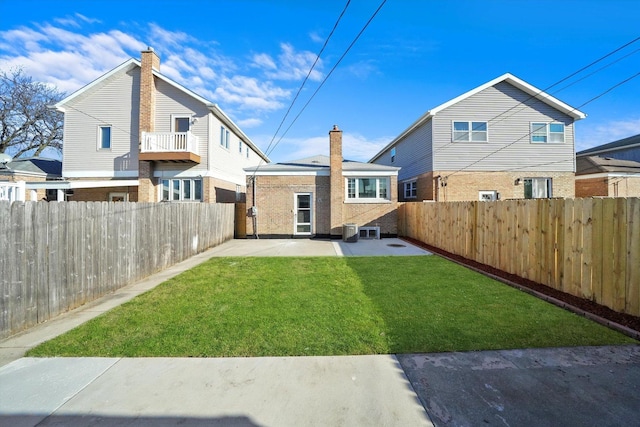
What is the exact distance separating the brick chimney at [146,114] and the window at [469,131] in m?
17.4

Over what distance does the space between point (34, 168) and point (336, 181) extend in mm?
18862

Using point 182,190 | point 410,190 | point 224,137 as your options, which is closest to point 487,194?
point 410,190

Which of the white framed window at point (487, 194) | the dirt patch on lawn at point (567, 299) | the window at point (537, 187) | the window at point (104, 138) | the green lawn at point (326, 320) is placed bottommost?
the green lawn at point (326, 320)

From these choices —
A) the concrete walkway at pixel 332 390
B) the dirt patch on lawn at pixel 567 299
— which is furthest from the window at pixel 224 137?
the concrete walkway at pixel 332 390

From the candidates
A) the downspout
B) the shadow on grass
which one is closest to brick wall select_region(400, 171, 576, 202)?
the downspout

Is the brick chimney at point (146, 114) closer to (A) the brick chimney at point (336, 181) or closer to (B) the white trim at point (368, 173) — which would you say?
(A) the brick chimney at point (336, 181)

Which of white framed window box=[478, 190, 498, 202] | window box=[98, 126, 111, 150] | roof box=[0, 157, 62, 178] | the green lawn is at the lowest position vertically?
→ the green lawn

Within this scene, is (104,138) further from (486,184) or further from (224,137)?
(486,184)

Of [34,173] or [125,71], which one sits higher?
[125,71]

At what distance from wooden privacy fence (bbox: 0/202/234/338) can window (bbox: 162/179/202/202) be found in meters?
7.66

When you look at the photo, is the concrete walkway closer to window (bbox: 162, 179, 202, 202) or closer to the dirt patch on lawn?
the dirt patch on lawn

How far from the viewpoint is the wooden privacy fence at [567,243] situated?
14.2 ft

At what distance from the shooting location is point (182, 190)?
1606 cm

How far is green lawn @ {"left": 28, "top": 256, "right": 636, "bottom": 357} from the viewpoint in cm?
361
